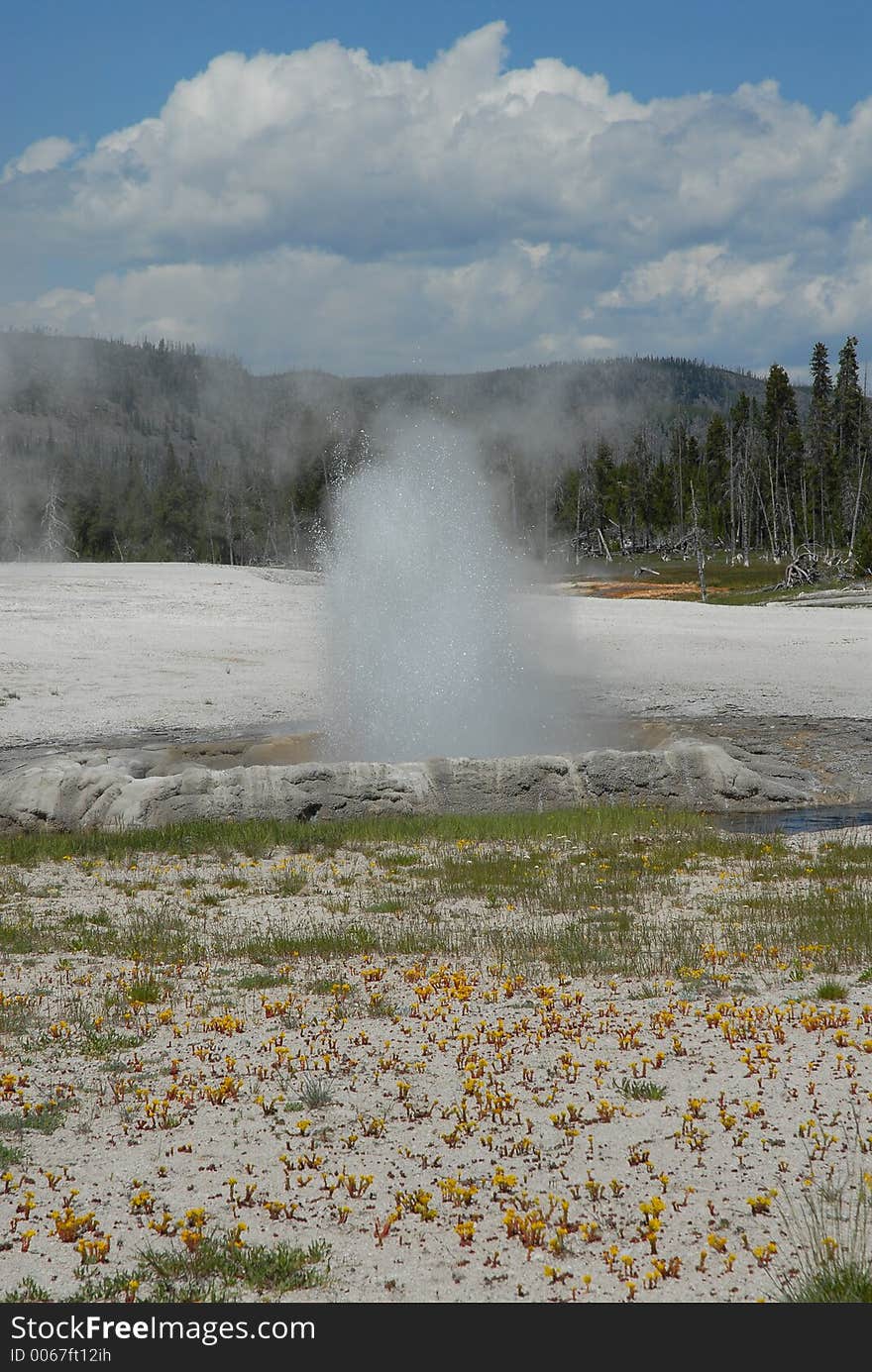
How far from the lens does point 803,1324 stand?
4434mm

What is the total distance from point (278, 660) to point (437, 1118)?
2825 cm

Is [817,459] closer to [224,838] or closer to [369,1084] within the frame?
[224,838]

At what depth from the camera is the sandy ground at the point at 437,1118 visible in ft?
17.3

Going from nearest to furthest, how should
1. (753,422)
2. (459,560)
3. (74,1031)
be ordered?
(74,1031) → (459,560) → (753,422)

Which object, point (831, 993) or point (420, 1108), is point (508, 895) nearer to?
point (831, 993)

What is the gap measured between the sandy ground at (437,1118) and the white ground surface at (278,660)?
1737 centimetres

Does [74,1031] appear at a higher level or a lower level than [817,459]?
lower

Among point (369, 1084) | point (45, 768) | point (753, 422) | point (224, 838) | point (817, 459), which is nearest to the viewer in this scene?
point (369, 1084)

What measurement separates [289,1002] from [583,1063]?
2709 mm

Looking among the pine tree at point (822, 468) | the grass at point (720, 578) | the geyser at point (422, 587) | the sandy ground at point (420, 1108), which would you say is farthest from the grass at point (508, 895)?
the pine tree at point (822, 468)

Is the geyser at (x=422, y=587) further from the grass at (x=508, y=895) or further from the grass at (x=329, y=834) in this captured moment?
the grass at (x=508, y=895)

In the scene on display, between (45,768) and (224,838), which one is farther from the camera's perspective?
(45,768)

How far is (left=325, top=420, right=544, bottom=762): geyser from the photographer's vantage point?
26.6 meters

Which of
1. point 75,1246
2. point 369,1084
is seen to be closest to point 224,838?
point 369,1084
